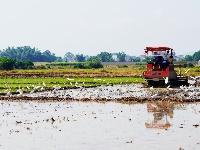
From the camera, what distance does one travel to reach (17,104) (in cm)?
2686

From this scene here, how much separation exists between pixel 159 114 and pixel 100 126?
14.3 feet

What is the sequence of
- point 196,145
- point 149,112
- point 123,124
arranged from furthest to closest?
point 149,112 → point 123,124 → point 196,145

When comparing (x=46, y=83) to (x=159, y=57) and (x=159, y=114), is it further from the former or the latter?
(x=159, y=114)

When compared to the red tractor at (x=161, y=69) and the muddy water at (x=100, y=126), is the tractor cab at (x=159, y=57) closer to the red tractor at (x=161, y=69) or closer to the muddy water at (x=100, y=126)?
the red tractor at (x=161, y=69)

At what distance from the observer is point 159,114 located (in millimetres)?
21906

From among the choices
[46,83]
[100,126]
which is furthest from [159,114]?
[46,83]

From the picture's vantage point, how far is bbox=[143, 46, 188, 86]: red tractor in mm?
38344

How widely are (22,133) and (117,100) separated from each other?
1226 cm

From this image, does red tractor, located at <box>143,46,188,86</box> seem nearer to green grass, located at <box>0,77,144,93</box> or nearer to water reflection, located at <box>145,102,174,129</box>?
green grass, located at <box>0,77,144,93</box>

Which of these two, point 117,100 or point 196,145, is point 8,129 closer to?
point 196,145

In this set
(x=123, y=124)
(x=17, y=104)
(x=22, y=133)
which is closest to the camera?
(x=22, y=133)

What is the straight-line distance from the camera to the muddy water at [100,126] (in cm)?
1492

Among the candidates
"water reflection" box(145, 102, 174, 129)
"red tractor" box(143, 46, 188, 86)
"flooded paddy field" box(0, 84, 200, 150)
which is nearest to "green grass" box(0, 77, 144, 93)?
"red tractor" box(143, 46, 188, 86)

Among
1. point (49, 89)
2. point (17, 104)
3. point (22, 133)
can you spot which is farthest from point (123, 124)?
point (49, 89)
